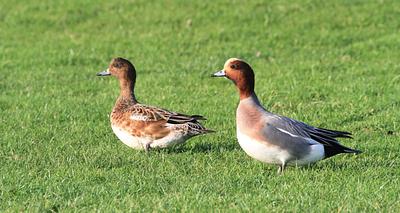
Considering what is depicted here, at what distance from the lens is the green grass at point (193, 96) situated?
677 cm

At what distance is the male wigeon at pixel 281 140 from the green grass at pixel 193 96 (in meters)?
0.18

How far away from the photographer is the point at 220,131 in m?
9.49

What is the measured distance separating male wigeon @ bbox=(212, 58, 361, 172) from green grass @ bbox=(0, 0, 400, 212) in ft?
0.59

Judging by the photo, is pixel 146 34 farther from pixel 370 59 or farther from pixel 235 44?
pixel 370 59

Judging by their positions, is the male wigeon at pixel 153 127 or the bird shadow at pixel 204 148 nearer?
the male wigeon at pixel 153 127

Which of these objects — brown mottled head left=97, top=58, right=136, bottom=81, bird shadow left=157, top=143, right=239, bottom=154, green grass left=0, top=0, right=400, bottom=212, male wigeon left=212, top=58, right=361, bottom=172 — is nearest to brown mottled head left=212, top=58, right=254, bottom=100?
male wigeon left=212, top=58, right=361, bottom=172

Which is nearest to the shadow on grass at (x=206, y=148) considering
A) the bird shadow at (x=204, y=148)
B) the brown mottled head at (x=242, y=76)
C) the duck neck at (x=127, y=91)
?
the bird shadow at (x=204, y=148)

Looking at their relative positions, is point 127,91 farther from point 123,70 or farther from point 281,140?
point 281,140

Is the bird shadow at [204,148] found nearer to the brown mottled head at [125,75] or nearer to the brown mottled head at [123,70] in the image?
the brown mottled head at [125,75]

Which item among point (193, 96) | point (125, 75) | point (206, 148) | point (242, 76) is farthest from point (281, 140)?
point (193, 96)

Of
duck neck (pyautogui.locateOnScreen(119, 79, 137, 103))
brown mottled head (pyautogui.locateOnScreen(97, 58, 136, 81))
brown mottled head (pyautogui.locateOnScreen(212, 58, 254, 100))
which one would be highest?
brown mottled head (pyautogui.locateOnScreen(212, 58, 254, 100))

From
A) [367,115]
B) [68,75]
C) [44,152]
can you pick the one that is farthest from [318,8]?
[44,152]

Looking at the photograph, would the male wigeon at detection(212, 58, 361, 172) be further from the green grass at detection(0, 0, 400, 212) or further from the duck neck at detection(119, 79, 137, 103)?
the duck neck at detection(119, 79, 137, 103)

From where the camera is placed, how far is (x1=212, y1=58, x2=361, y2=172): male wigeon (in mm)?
7312
